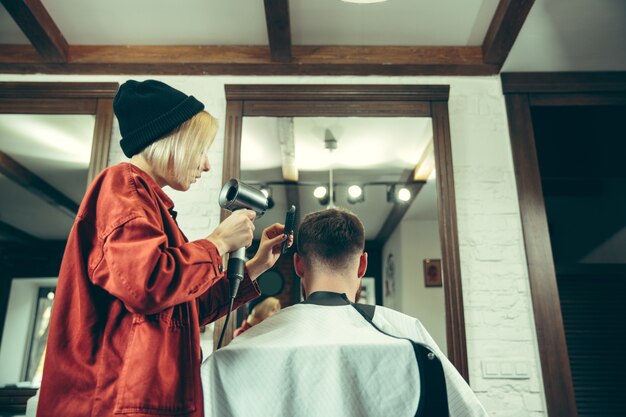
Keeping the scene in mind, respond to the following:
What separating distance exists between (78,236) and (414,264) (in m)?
1.67

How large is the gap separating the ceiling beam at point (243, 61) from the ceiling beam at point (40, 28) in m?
0.07

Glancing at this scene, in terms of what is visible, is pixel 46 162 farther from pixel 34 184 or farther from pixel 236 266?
pixel 236 266

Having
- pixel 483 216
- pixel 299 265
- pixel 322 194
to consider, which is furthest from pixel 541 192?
pixel 299 265

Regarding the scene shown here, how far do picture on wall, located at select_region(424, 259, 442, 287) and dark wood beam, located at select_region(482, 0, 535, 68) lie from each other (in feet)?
3.50

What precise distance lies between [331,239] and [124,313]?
0.59 meters

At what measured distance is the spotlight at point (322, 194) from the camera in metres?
2.54

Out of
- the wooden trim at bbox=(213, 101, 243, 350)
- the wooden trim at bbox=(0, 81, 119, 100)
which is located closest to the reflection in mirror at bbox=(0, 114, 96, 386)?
the wooden trim at bbox=(0, 81, 119, 100)

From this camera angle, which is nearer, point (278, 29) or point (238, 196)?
point (238, 196)

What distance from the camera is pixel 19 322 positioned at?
9.62 feet

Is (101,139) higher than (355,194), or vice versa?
(101,139)

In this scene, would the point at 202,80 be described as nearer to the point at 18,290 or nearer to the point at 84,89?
the point at 84,89

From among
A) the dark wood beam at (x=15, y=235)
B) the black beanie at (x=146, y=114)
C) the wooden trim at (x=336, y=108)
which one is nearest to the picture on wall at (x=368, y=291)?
the wooden trim at (x=336, y=108)

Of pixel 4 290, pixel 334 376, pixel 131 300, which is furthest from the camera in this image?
pixel 4 290

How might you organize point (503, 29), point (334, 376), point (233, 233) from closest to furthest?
point (334, 376), point (233, 233), point (503, 29)
